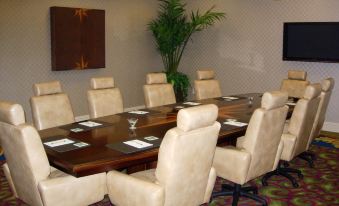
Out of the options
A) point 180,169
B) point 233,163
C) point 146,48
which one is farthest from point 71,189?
point 146,48

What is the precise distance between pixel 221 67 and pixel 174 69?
0.98 meters

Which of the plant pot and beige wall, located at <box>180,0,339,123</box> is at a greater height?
beige wall, located at <box>180,0,339,123</box>

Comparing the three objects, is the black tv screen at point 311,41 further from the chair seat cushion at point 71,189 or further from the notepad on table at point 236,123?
the chair seat cushion at point 71,189

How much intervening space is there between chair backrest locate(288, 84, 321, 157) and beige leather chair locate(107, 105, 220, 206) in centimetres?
171

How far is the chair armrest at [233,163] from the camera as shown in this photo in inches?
134

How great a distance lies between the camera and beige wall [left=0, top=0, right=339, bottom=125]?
245 inches

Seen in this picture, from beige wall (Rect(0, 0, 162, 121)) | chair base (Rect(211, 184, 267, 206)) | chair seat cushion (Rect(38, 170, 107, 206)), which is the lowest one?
chair base (Rect(211, 184, 267, 206))

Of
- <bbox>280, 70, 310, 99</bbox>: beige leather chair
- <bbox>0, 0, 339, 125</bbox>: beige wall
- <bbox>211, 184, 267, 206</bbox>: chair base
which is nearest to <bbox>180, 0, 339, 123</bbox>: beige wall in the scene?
<bbox>0, 0, 339, 125</bbox>: beige wall

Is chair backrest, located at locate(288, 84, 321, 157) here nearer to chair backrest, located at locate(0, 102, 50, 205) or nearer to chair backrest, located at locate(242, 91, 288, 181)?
chair backrest, located at locate(242, 91, 288, 181)

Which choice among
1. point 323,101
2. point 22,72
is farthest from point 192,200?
point 22,72

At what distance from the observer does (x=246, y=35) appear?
781 centimetres

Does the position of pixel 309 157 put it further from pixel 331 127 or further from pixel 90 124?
pixel 90 124

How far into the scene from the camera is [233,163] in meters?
3.45

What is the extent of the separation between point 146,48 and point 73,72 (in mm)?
1923
